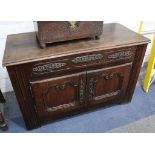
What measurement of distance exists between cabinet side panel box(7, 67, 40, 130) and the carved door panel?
47cm

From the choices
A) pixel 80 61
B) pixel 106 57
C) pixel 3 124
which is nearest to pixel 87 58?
pixel 80 61

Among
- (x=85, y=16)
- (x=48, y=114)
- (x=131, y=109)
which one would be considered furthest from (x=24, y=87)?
(x=131, y=109)

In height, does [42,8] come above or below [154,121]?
above

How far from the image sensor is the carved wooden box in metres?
1.10

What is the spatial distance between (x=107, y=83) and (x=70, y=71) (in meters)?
0.39

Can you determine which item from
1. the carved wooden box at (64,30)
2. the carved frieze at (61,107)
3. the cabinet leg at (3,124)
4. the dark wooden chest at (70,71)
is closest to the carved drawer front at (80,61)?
the dark wooden chest at (70,71)

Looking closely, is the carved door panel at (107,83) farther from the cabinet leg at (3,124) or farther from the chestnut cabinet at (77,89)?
the cabinet leg at (3,124)

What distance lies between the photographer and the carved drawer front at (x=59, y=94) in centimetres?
121

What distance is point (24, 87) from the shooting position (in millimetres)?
1163

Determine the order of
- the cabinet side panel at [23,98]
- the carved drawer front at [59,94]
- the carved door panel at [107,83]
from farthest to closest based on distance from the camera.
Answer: the carved door panel at [107,83] → the carved drawer front at [59,94] → the cabinet side panel at [23,98]

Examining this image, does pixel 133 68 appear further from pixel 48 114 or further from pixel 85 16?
pixel 48 114

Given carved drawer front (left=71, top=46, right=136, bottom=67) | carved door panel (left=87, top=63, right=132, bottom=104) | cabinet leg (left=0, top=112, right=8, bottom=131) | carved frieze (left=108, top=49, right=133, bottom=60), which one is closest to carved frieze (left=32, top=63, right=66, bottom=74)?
carved drawer front (left=71, top=46, right=136, bottom=67)

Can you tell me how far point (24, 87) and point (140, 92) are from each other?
129 cm

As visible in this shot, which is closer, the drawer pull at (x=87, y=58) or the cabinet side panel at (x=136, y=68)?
the drawer pull at (x=87, y=58)
